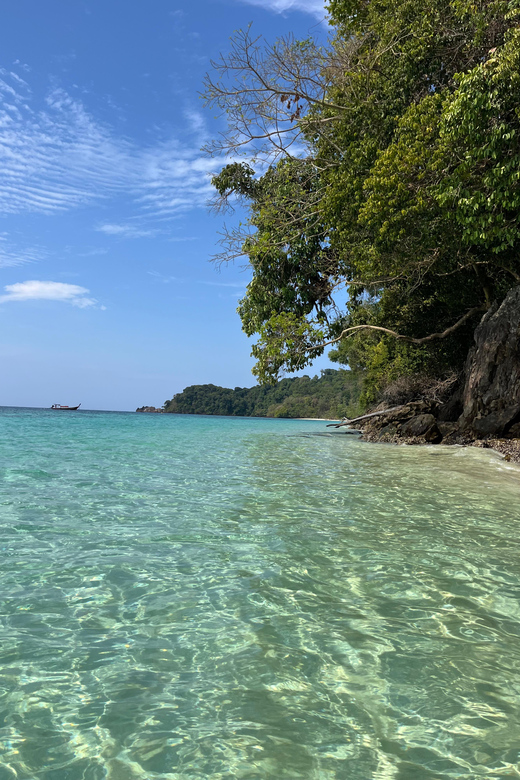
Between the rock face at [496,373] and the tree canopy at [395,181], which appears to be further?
the rock face at [496,373]

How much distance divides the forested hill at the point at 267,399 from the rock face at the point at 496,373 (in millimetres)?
108449

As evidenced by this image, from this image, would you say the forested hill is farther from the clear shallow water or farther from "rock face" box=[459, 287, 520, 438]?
the clear shallow water

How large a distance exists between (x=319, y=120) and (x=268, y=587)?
50.5 feet

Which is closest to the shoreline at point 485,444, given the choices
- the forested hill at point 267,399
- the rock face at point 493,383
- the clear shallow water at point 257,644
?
the rock face at point 493,383

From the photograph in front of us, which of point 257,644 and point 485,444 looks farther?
point 485,444

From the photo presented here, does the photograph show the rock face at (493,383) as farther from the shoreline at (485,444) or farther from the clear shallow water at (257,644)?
the clear shallow water at (257,644)

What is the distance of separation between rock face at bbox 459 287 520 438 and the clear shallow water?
11754 millimetres

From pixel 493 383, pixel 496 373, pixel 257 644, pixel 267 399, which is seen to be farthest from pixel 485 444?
pixel 267 399

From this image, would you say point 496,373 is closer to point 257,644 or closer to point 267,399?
point 257,644

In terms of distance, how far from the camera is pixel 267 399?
489 ft

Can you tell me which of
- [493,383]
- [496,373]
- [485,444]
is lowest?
[485,444]

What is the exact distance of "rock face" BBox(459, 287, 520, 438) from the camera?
1655cm

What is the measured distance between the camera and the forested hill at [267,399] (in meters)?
133

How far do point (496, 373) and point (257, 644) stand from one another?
16.6 metres
